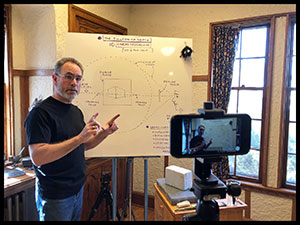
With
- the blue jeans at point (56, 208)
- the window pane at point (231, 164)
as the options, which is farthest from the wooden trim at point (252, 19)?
the blue jeans at point (56, 208)

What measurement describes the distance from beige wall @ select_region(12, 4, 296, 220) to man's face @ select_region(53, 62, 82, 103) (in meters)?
0.74

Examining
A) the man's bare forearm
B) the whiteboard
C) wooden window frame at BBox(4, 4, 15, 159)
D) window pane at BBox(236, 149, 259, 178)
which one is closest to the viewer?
the man's bare forearm

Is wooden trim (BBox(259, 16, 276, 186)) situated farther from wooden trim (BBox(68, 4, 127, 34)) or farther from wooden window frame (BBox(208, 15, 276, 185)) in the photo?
wooden trim (BBox(68, 4, 127, 34))

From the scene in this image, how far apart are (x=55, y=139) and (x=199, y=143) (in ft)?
2.98

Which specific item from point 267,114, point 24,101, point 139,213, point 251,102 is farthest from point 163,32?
point 139,213

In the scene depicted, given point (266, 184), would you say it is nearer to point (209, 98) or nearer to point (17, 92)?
point (209, 98)

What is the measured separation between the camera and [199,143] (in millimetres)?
797

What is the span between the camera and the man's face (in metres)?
1.41

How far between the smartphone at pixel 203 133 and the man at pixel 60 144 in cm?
60

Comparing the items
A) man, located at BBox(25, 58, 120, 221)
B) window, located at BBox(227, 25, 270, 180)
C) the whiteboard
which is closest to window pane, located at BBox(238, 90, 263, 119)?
window, located at BBox(227, 25, 270, 180)

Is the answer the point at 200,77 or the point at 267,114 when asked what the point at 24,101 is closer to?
the point at 200,77

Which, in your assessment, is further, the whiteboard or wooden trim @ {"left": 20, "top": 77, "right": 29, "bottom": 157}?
wooden trim @ {"left": 20, "top": 77, "right": 29, "bottom": 157}

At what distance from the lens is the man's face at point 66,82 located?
55.4 inches

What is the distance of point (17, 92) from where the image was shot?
2.20 m
